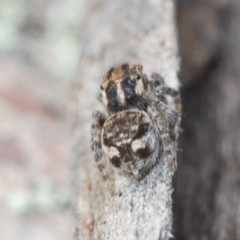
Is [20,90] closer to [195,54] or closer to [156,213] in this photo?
[195,54]

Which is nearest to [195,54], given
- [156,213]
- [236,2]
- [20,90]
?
[236,2]

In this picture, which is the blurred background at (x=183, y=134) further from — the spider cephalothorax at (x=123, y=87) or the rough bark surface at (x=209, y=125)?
the spider cephalothorax at (x=123, y=87)

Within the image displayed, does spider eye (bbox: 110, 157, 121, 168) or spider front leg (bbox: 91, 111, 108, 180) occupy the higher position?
spider front leg (bbox: 91, 111, 108, 180)

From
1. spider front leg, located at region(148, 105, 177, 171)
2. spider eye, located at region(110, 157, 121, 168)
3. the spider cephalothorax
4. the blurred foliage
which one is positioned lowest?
spider eye, located at region(110, 157, 121, 168)

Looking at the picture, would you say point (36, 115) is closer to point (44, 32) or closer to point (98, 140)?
point (44, 32)

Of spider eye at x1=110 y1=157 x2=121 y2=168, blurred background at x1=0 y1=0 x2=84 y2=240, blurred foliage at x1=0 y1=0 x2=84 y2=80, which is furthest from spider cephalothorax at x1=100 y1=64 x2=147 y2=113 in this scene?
blurred foliage at x1=0 y1=0 x2=84 y2=80

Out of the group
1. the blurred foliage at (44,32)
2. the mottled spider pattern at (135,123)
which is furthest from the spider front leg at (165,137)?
the blurred foliage at (44,32)

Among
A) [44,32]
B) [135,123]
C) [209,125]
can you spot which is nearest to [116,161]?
[135,123]

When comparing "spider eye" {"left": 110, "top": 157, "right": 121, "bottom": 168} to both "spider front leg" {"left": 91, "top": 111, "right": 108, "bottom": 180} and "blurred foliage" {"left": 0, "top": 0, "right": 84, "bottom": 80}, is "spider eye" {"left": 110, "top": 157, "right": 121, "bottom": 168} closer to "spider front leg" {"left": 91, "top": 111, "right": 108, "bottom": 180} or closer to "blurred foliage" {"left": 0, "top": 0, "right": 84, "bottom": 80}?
"spider front leg" {"left": 91, "top": 111, "right": 108, "bottom": 180}
